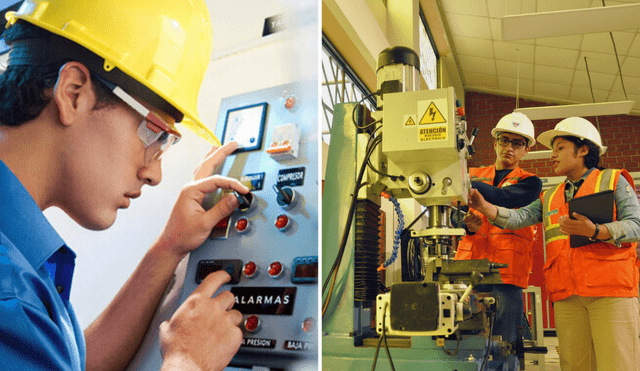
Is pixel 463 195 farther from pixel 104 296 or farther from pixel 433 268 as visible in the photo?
pixel 104 296

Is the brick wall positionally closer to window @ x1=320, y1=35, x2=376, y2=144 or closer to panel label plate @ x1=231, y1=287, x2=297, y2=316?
window @ x1=320, y1=35, x2=376, y2=144

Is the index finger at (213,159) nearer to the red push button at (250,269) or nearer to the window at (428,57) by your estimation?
the red push button at (250,269)

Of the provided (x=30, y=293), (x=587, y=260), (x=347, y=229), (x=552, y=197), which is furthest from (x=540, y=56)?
(x=30, y=293)

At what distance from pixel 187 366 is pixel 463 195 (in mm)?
1094

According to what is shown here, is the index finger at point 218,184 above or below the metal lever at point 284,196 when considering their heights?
above

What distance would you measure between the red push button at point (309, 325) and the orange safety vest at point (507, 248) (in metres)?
2.10

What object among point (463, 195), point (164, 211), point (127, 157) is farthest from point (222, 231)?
point (463, 195)

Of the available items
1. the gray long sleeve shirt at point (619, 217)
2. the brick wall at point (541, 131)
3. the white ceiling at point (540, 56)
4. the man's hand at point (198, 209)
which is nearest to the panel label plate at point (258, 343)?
the man's hand at point (198, 209)

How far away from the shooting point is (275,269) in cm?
68

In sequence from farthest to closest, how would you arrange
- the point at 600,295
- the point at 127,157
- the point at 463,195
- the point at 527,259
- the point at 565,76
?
1. the point at 565,76
2. the point at 527,259
3. the point at 600,295
4. the point at 463,195
5. the point at 127,157

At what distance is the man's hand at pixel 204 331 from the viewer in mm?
600

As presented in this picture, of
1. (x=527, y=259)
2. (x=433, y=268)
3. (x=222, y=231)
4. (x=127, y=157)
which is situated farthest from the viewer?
(x=527, y=259)

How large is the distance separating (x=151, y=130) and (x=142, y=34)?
0.12 meters

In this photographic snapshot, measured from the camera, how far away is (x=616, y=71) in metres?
6.39
